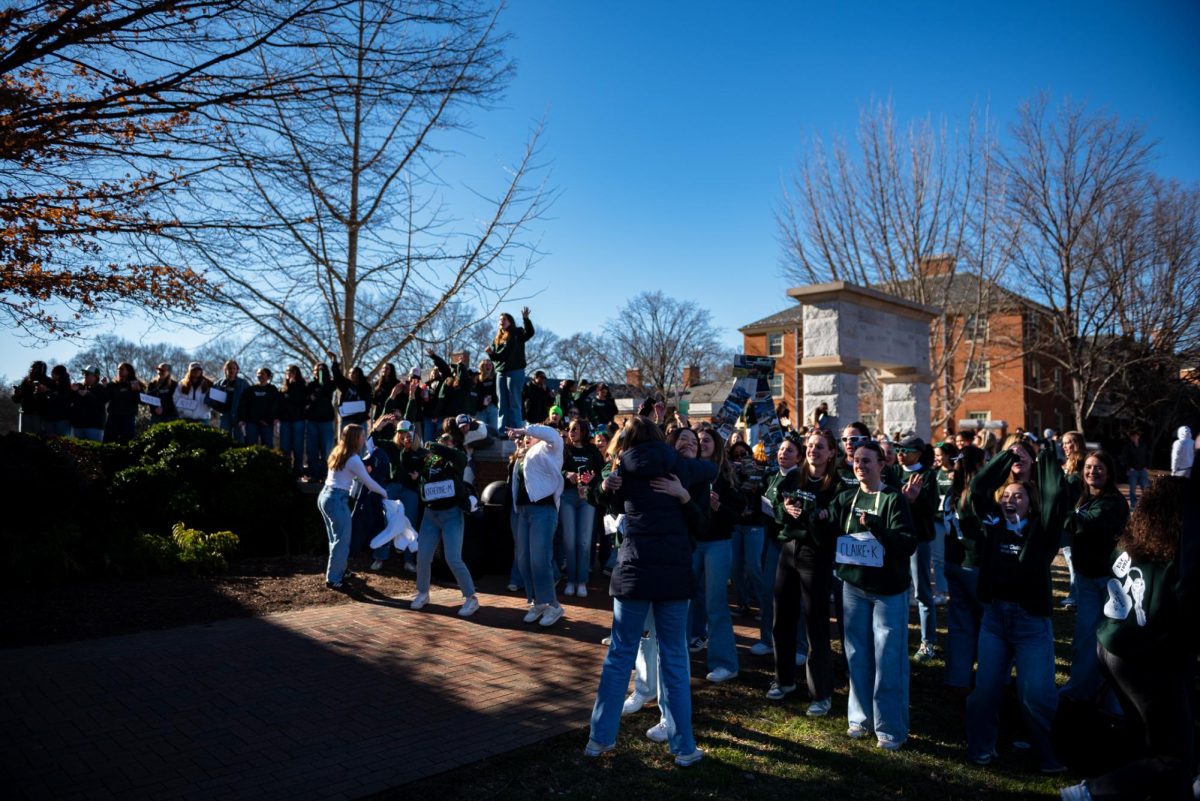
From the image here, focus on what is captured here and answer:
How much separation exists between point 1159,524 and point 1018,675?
146 cm

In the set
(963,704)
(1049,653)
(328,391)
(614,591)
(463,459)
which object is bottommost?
(963,704)

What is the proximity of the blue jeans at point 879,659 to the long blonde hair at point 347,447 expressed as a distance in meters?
5.74

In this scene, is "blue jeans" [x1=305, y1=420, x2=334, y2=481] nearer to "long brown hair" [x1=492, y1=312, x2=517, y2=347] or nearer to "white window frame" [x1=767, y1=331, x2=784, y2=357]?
"long brown hair" [x1=492, y1=312, x2=517, y2=347]

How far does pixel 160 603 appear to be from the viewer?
8234 mm

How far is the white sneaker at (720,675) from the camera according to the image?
6.23 m

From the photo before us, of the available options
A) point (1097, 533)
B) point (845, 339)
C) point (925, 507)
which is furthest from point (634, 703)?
point (845, 339)

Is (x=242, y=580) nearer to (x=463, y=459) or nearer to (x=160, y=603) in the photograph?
(x=160, y=603)

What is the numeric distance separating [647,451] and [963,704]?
336 cm

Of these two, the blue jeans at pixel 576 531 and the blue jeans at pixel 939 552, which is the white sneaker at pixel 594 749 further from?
the blue jeans at pixel 939 552

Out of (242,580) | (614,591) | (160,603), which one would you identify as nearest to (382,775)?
(614,591)

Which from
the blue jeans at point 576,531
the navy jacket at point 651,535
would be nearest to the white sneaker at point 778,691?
the navy jacket at point 651,535

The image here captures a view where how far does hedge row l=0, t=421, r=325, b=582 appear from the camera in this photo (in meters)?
9.02

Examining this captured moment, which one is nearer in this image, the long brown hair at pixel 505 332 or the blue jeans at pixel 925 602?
the blue jeans at pixel 925 602

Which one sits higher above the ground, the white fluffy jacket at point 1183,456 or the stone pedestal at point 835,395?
the stone pedestal at point 835,395
